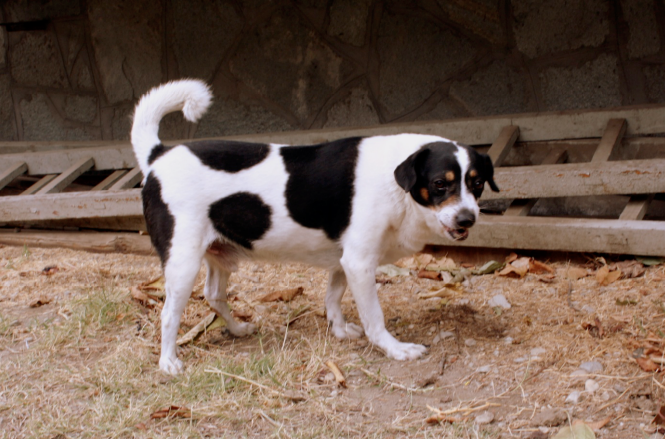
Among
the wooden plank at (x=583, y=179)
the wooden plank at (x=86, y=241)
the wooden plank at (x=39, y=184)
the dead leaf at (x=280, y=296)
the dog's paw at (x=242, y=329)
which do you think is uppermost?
the wooden plank at (x=583, y=179)

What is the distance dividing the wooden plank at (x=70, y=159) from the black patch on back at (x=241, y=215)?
9.81 feet

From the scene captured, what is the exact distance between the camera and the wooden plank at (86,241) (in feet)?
17.8

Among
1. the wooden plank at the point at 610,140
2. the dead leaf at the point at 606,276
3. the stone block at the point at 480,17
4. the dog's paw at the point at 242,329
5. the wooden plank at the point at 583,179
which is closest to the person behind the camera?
the dog's paw at the point at 242,329

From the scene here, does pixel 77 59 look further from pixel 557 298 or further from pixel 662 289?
pixel 662 289

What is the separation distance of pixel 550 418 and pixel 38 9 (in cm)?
705

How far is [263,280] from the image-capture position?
462cm

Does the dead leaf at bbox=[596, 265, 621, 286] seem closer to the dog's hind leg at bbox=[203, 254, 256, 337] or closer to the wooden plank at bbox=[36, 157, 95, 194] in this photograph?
the dog's hind leg at bbox=[203, 254, 256, 337]

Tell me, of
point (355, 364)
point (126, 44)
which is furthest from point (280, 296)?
point (126, 44)

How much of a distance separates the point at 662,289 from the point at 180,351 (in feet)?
8.93

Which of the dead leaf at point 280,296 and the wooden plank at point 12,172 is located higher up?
the wooden plank at point 12,172

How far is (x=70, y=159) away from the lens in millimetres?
6074

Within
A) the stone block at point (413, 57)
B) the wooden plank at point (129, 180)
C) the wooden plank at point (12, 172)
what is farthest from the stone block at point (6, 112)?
the stone block at point (413, 57)

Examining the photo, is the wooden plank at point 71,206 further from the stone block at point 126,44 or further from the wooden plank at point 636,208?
the wooden plank at point 636,208

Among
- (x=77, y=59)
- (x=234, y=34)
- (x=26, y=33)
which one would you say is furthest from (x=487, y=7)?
(x=26, y=33)
